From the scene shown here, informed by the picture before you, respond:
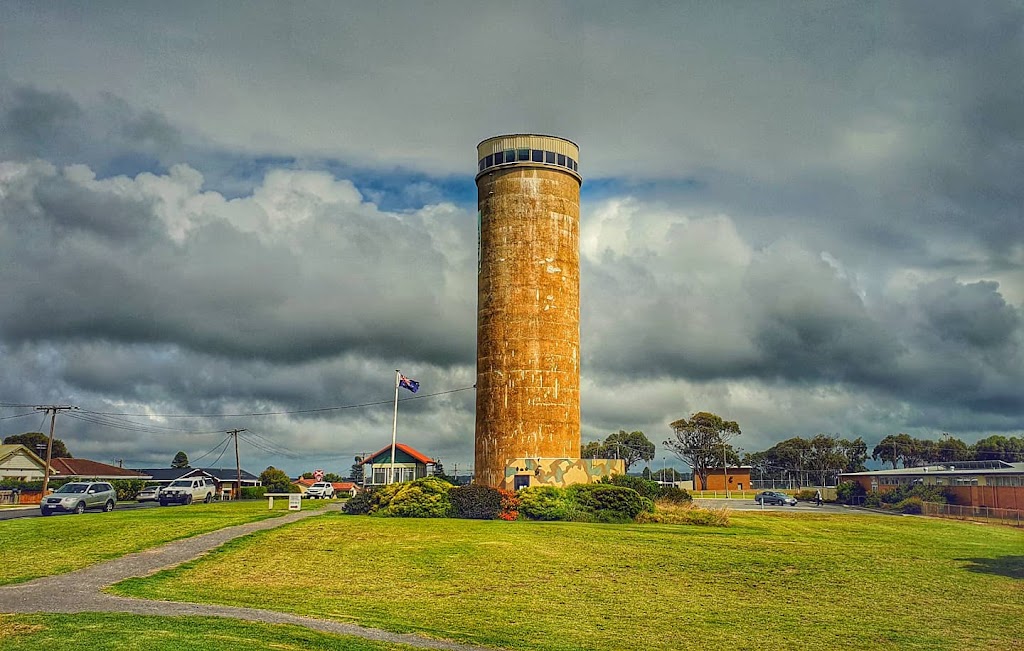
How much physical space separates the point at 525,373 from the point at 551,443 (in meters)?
4.54

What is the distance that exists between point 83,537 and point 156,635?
16834mm

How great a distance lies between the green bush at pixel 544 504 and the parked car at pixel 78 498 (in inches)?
916

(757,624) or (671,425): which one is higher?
(671,425)

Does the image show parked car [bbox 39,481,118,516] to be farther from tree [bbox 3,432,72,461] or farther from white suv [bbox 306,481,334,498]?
tree [bbox 3,432,72,461]

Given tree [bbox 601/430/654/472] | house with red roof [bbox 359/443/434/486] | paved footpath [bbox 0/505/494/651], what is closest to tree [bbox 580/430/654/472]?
tree [bbox 601/430/654/472]

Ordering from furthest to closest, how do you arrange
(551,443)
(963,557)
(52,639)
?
(551,443) → (963,557) → (52,639)

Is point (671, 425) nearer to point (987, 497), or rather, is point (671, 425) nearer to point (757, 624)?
point (987, 497)

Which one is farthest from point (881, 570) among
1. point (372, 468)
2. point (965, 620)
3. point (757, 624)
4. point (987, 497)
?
point (987, 497)

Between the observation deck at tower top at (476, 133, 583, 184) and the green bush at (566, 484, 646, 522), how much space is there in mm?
21652

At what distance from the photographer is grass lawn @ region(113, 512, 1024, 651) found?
52.1ft

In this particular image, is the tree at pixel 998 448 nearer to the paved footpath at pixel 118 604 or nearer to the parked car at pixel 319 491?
the parked car at pixel 319 491

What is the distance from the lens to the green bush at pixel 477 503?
126ft

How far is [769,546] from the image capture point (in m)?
27.6

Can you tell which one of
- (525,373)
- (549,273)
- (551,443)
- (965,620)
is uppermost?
(549,273)
